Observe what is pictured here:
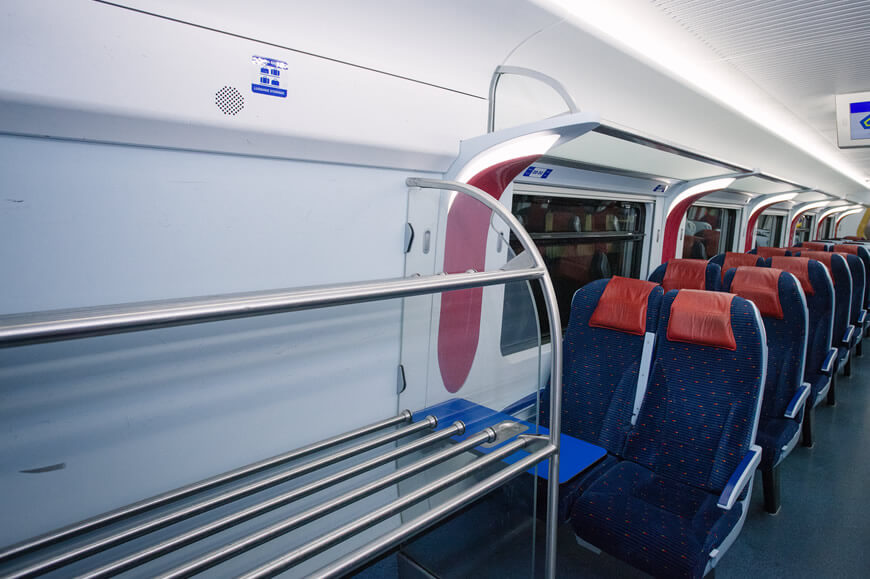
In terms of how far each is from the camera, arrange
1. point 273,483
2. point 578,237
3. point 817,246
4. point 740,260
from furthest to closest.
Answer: point 817,246, point 740,260, point 578,237, point 273,483

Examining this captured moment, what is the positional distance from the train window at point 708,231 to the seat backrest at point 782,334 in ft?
8.00

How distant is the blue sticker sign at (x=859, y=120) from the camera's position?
390 cm

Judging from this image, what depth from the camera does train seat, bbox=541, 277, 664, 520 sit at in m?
2.28

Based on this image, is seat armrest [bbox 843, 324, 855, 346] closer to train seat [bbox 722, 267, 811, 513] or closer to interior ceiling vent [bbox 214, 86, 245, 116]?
train seat [bbox 722, 267, 811, 513]

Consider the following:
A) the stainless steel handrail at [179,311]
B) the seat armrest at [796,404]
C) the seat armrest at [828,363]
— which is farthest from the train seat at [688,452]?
the seat armrest at [828,363]

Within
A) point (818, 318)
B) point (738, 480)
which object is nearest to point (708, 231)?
point (818, 318)

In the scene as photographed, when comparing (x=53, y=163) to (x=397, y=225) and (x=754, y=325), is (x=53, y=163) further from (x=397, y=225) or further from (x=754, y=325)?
(x=754, y=325)

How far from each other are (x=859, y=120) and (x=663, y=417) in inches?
148

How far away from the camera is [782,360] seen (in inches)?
110

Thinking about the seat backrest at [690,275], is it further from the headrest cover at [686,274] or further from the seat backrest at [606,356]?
the seat backrest at [606,356]

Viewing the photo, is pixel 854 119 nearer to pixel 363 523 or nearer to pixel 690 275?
pixel 690 275

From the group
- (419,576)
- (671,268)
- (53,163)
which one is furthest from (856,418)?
(53,163)

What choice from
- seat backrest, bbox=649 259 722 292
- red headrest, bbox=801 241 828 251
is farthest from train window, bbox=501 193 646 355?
red headrest, bbox=801 241 828 251

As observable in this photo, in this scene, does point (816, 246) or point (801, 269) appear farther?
point (816, 246)
